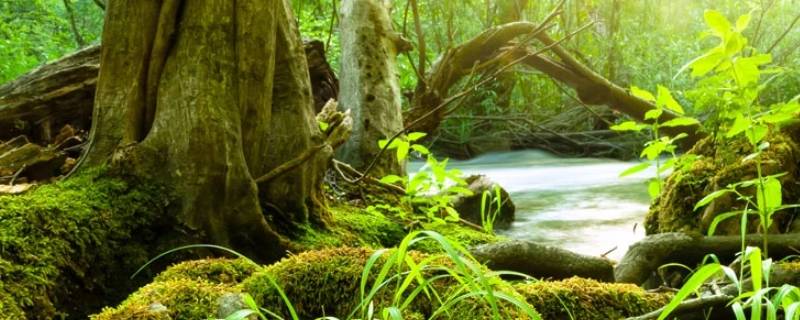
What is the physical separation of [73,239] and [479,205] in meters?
4.33

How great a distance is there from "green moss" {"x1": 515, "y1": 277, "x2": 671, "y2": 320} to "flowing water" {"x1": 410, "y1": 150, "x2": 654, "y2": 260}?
212 cm

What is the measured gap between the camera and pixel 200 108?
268 cm

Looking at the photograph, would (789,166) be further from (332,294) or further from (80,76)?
(80,76)

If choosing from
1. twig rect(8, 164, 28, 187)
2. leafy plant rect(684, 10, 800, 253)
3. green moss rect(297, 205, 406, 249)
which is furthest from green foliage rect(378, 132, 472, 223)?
twig rect(8, 164, 28, 187)

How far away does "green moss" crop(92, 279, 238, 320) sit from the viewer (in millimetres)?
1525

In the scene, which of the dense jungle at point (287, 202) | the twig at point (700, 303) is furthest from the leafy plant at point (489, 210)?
the twig at point (700, 303)

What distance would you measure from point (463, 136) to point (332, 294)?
12078 mm

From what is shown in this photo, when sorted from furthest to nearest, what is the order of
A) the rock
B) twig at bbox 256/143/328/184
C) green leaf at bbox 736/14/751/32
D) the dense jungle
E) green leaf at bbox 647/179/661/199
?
1. the rock
2. green leaf at bbox 647/179/661/199
3. twig at bbox 256/143/328/184
4. green leaf at bbox 736/14/751/32
5. the dense jungle

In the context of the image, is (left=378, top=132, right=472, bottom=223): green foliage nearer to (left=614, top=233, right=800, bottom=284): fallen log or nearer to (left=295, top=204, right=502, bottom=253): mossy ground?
(left=295, top=204, right=502, bottom=253): mossy ground

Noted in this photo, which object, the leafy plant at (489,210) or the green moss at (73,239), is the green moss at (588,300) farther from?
the leafy plant at (489,210)

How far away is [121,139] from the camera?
280 cm

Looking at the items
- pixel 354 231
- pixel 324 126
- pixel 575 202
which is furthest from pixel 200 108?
pixel 575 202

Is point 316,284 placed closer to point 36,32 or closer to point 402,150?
point 402,150

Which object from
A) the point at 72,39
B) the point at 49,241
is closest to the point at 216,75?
the point at 49,241
